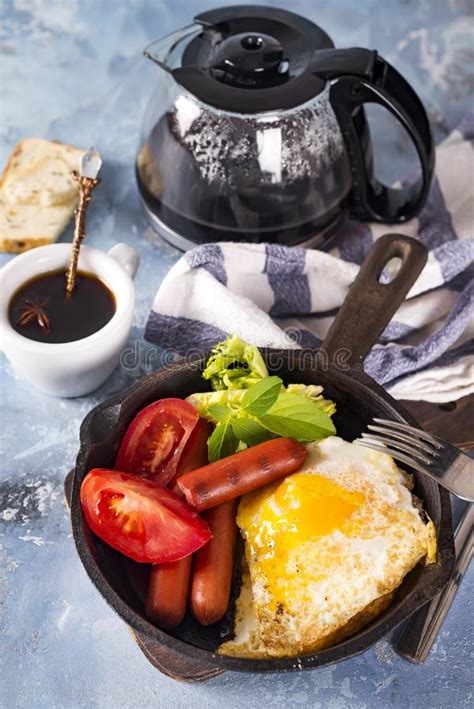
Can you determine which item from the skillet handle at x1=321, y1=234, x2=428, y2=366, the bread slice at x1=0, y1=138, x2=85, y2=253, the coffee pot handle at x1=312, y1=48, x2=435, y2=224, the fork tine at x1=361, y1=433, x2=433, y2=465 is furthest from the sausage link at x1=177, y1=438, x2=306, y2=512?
the bread slice at x1=0, y1=138, x2=85, y2=253

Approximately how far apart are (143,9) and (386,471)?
210 cm

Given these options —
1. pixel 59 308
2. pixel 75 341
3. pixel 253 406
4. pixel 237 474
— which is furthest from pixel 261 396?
pixel 59 308

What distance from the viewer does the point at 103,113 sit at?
9.02 feet

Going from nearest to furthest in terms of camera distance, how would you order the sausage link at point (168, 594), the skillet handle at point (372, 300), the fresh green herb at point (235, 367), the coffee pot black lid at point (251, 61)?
the sausage link at point (168, 594)
the fresh green herb at point (235, 367)
the skillet handle at point (372, 300)
the coffee pot black lid at point (251, 61)

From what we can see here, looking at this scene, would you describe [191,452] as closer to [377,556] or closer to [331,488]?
[331,488]

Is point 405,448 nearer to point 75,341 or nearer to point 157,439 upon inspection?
point 157,439

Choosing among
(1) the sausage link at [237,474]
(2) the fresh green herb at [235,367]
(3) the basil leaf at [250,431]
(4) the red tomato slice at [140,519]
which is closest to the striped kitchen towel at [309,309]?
(2) the fresh green herb at [235,367]

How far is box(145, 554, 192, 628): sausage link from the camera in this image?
58.2 inches

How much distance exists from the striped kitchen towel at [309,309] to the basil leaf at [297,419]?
402 millimetres

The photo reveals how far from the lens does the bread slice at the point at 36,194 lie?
232 centimetres

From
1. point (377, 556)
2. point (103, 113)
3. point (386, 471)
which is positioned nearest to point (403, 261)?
point (386, 471)

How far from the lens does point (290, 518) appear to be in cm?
147

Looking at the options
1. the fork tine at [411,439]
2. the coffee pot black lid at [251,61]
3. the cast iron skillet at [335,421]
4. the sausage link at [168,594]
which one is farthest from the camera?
the coffee pot black lid at [251,61]

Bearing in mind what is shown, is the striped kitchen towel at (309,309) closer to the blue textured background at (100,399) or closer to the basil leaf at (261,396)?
the blue textured background at (100,399)
